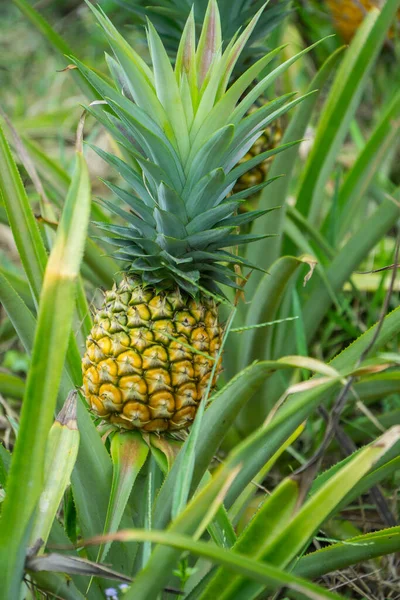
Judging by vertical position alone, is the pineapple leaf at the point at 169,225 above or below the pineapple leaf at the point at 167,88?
below

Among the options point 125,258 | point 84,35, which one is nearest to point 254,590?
point 125,258

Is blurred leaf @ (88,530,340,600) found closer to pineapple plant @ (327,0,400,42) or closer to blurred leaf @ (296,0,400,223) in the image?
blurred leaf @ (296,0,400,223)

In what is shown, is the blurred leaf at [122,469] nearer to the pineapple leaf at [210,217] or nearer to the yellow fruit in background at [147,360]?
the yellow fruit in background at [147,360]

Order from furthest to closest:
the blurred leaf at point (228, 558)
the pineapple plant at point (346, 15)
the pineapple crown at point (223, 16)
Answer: the pineapple plant at point (346, 15)
the pineapple crown at point (223, 16)
the blurred leaf at point (228, 558)

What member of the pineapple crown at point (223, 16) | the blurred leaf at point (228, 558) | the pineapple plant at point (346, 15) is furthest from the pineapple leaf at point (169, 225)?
the pineapple plant at point (346, 15)

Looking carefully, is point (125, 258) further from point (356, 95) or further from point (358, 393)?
point (356, 95)

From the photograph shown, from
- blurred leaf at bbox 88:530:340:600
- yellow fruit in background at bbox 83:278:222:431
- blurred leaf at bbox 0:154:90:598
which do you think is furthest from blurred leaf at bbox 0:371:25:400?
blurred leaf at bbox 88:530:340:600
